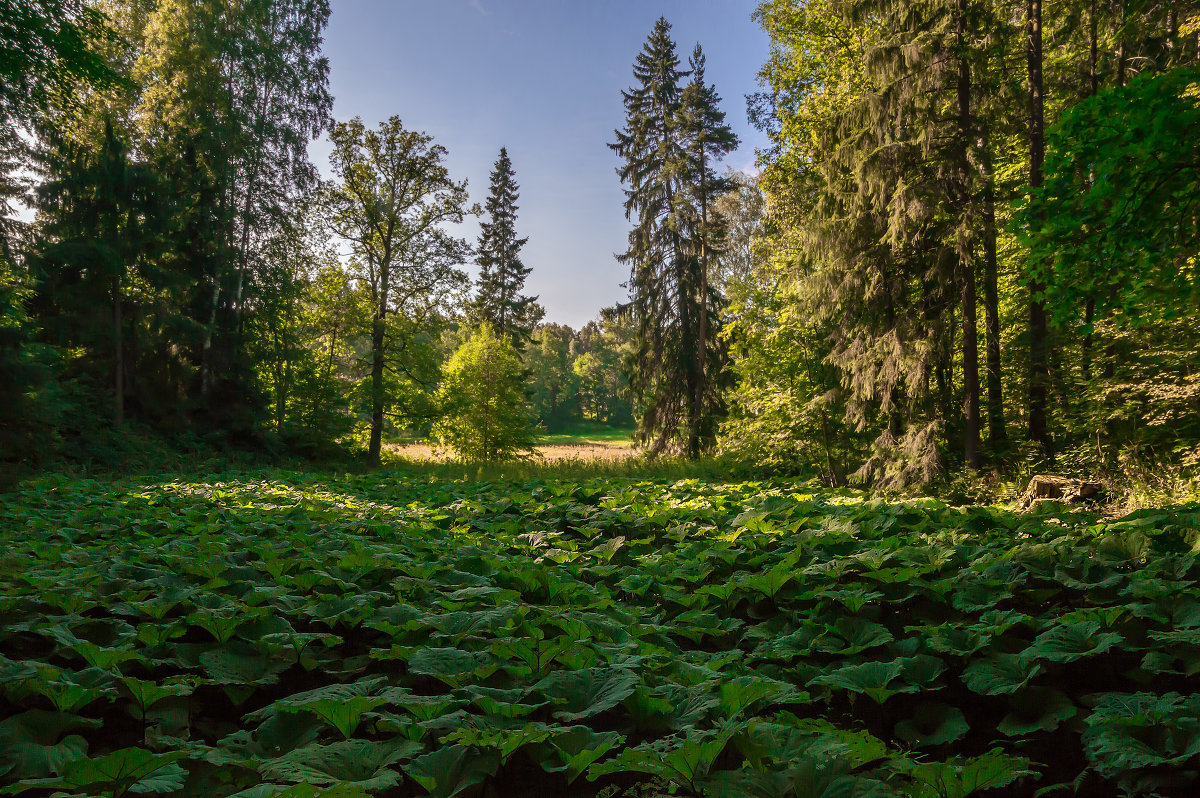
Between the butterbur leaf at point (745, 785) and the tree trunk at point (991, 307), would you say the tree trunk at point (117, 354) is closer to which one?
the butterbur leaf at point (745, 785)

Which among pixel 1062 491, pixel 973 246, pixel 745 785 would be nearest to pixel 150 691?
pixel 745 785

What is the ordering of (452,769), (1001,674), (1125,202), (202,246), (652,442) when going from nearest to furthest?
(452,769)
(1001,674)
(1125,202)
(202,246)
(652,442)

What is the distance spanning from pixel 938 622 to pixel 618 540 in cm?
235

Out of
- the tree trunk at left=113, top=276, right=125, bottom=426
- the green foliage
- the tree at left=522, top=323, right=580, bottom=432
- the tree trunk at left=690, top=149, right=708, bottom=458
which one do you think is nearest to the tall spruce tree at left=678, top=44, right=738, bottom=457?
the tree trunk at left=690, top=149, right=708, bottom=458

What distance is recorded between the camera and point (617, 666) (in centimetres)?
195

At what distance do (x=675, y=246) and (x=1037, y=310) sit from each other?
35.4 ft

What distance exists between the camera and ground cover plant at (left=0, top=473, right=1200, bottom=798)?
1.45 meters

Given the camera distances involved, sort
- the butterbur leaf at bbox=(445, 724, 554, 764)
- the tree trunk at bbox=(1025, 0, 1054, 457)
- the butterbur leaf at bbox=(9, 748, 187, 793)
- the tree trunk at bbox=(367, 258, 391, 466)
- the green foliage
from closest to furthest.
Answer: the butterbur leaf at bbox=(9, 748, 187, 793)
the butterbur leaf at bbox=(445, 724, 554, 764)
the green foliage
the tree trunk at bbox=(1025, 0, 1054, 457)
the tree trunk at bbox=(367, 258, 391, 466)

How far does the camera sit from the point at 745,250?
24.1 meters

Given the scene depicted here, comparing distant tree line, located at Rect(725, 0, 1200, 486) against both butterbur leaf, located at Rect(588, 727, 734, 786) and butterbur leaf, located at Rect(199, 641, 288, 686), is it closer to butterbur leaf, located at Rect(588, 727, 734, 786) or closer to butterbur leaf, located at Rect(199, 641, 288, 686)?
butterbur leaf, located at Rect(588, 727, 734, 786)

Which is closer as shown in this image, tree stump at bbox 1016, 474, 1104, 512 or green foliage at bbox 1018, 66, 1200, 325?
green foliage at bbox 1018, 66, 1200, 325

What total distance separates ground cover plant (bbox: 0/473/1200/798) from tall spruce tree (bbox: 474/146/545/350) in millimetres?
28690

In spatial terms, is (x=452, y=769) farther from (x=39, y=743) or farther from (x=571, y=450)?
(x=571, y=450)

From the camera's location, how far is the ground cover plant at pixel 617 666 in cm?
145
